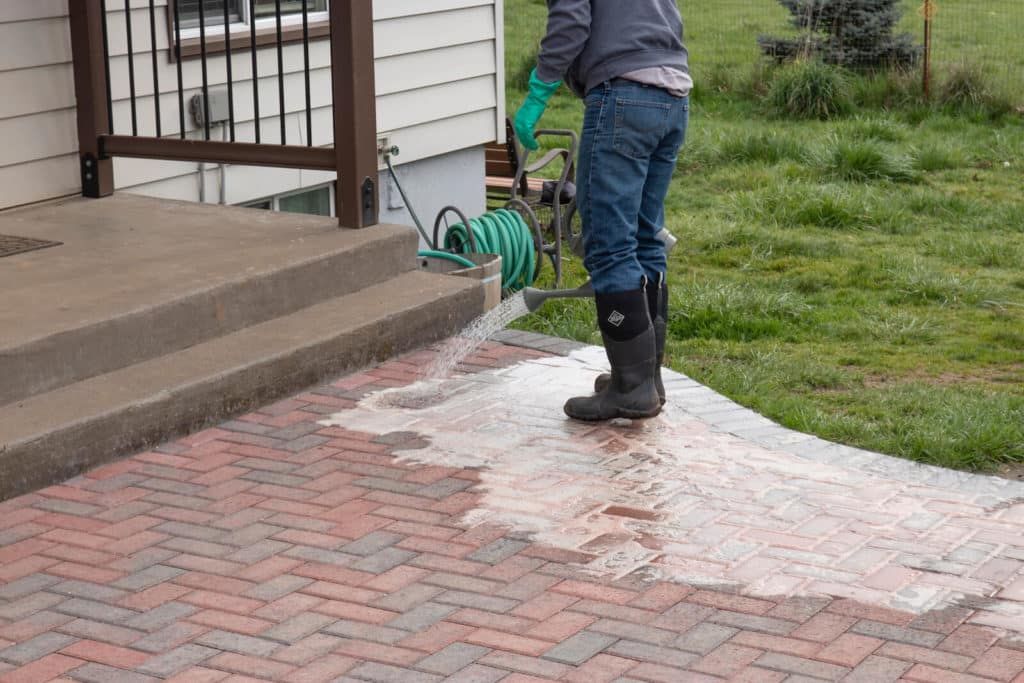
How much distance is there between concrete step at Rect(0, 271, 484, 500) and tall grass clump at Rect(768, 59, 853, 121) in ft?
26.7

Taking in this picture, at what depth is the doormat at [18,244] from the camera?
586 centimetres

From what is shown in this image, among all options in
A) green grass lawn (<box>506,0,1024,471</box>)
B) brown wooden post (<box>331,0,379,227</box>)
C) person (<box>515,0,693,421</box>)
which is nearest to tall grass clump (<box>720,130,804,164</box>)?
green grass lawn (<box>506,0,1024,471</box>)

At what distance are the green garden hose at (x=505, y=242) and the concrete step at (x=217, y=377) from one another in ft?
3.54

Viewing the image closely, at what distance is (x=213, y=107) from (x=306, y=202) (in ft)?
3.90

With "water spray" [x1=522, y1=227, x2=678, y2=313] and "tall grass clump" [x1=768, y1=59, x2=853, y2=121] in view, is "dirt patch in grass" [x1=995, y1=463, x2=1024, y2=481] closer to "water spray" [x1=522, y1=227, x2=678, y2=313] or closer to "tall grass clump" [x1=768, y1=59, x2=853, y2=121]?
"water spray" [x1=522, y1=227, x2=678, y2=313]

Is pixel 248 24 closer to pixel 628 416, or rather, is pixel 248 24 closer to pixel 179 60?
pixel 179 60

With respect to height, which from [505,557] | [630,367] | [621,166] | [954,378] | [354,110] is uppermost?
[354,110]

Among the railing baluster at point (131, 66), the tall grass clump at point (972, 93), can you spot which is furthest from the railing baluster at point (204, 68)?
the tall grass clump at point (972, 93)

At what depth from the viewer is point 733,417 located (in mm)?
5426

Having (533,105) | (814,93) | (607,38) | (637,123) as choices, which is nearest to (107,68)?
(533,105)

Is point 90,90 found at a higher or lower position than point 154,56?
lower

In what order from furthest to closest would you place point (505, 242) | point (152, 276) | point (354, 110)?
point (505, 242) → point (354, 110) → point (152, 276)

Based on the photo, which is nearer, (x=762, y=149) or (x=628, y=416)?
(x=628, y=416)

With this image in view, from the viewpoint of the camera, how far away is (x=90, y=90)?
669 centimetres
